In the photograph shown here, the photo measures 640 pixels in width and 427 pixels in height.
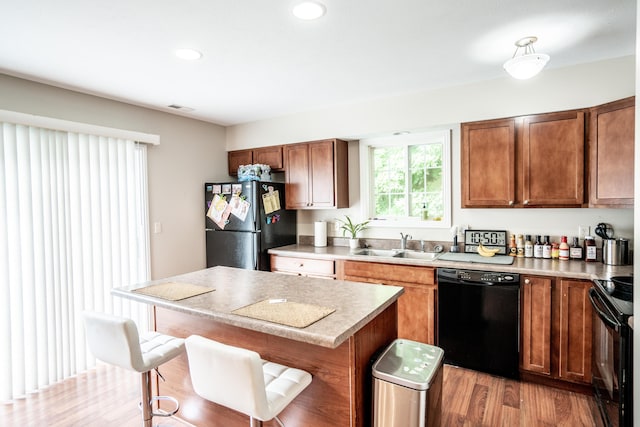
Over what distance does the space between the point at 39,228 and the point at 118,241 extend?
65cm

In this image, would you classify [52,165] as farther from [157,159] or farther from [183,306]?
[183,306]

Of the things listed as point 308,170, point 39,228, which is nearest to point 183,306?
point 39,228

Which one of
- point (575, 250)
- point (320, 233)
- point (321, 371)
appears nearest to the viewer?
point (321, 371)

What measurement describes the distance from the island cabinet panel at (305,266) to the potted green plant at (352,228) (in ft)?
1.58

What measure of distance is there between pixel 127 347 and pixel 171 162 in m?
2.63

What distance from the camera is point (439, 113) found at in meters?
3.19

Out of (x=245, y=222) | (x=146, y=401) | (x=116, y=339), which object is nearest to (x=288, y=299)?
(x=116, y=339)

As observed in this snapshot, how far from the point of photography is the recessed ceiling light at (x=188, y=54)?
7.64 ft

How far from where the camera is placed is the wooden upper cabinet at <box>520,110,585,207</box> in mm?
2645

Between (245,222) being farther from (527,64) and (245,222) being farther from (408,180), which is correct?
(527,64)

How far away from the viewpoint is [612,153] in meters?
2.43

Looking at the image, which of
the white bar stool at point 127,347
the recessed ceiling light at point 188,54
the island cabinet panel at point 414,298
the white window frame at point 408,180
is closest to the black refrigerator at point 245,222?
the white window frame at point 408,180

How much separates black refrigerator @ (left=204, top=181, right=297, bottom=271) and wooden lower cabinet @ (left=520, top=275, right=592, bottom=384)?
2.49 m

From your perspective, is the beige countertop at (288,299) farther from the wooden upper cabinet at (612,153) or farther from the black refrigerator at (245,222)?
the wooden upper cabinet at (612,153)
